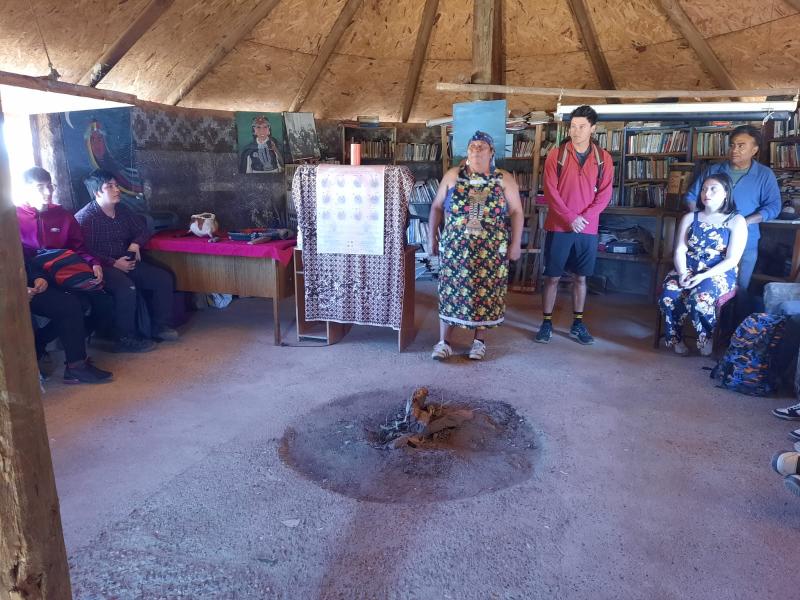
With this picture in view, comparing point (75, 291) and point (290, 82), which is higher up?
point (290, 82)

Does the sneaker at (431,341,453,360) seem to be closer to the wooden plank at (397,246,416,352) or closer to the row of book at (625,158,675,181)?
the wooden plank at (397,246,416,352)

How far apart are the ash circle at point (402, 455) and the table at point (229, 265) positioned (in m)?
1.34

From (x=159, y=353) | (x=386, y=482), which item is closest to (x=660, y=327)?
(x=386, y=482)

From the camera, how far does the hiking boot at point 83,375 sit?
355cm

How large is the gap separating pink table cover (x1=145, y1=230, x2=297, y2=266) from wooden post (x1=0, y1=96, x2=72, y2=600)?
9.34 feet

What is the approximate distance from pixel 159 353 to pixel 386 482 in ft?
7.85

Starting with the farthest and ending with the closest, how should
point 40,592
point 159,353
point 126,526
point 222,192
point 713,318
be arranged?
point 222,192
point 159,353
point 713,318
point 126,526
point 40,592

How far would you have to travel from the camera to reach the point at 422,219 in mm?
7012

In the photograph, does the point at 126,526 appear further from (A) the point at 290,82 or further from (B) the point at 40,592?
(A) the point at 290,82

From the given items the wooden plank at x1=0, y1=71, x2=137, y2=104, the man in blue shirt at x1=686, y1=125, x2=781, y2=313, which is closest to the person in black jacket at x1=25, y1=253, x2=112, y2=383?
the wooden plank at x1=0, y1=71, x2=137, y2=104

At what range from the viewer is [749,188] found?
4.01m

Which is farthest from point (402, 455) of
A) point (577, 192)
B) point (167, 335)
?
point (167, 335)

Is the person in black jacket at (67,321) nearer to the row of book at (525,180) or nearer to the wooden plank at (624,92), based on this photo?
the wooden plank at (624,92)

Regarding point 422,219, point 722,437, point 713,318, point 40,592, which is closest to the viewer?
point 40,592
